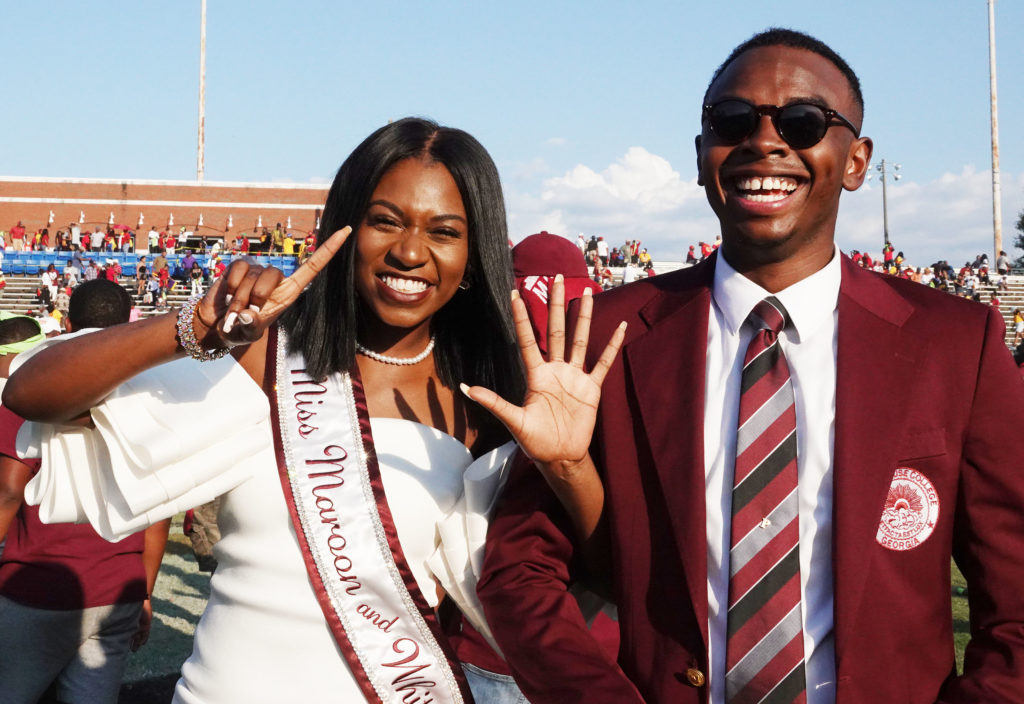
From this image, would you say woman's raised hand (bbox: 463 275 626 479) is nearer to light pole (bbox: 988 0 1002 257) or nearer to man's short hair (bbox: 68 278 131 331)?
man's short hair (bbox: 68 278 131 331)

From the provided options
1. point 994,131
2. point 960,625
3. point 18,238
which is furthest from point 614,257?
point 960,625

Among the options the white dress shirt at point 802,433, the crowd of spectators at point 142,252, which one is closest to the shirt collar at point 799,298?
the white dress shirt at point 802,433

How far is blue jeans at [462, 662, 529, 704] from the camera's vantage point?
2748 mm

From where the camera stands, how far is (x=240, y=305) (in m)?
1.84

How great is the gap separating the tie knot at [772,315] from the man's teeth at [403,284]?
868 mm

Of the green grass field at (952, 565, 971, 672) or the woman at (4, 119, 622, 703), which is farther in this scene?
the green grass field at (952, 565, 971, 672)

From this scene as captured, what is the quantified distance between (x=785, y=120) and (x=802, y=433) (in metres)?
0.56

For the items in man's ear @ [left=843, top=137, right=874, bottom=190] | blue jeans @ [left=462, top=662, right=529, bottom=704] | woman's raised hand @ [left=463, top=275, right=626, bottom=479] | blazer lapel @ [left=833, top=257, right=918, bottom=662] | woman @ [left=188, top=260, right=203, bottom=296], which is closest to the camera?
blazer lapel @ [left=833, top=257, right=918, bottom=662]

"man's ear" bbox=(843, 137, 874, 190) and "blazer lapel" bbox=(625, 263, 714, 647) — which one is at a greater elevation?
"man's ear" bbox=(843, 137, 874, 190)

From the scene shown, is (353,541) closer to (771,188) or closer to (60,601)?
(771,188)

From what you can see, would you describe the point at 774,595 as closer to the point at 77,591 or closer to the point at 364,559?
the point at 364,559

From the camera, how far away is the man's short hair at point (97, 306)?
13.6 ft

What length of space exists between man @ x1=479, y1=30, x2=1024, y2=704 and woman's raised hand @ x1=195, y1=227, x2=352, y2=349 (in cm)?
56

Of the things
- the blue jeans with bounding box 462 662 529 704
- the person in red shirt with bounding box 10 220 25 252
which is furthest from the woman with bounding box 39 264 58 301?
the blue jeans with bounding box 462 662 529 704
